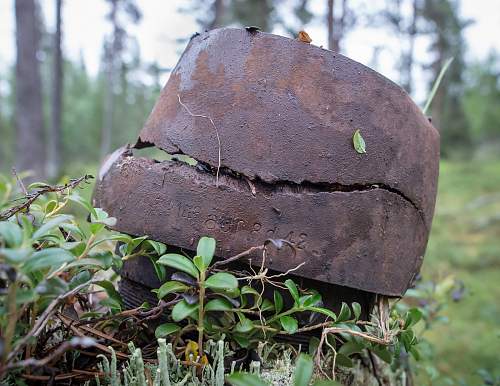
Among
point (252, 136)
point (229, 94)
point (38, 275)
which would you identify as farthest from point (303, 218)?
point (38, 275)

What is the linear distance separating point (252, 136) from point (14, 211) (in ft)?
2.16

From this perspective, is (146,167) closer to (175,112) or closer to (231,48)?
(175,112)

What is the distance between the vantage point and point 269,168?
4.11 ft

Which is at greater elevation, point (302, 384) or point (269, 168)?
point (269, 168)

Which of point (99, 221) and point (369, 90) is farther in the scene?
point (369, 90)

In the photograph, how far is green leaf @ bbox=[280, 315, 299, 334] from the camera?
116cm

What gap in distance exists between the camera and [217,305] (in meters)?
1.11

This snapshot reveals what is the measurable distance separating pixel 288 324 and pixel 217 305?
0.66ft

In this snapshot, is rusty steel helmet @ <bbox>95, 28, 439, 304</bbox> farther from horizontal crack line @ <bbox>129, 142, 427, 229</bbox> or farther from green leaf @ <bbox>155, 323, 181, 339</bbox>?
green leaf @ <bbox>155, 323, 181, 339</bbox>

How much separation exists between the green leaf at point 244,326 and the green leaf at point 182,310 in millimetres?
152

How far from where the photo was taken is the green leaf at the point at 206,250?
1083mm

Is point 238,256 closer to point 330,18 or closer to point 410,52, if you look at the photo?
point 330,18

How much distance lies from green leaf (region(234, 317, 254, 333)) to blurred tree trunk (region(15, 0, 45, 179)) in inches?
218

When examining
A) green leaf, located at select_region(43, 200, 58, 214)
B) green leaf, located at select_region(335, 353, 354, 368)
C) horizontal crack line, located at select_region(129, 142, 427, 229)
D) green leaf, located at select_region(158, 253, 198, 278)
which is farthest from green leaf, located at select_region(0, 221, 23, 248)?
green leaf, located at select_region(335, 353, 354, 368)
